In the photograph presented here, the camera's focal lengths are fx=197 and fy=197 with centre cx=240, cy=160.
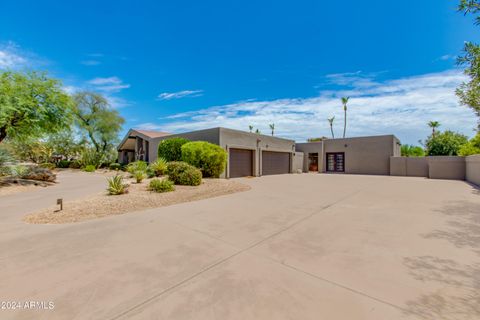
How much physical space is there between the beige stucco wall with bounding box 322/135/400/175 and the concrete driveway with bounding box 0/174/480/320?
18033 mm

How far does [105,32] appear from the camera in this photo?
11.1m

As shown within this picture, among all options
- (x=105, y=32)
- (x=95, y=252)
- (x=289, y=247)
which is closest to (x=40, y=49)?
(x=105, y=32)

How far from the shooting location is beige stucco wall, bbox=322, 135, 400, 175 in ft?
68.3

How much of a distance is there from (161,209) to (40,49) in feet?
41.3

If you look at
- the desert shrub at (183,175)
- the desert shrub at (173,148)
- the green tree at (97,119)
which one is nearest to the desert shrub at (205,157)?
the desert shrub at (183,175)

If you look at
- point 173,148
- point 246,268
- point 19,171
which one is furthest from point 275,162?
point 19,171

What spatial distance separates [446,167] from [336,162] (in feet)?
30.9

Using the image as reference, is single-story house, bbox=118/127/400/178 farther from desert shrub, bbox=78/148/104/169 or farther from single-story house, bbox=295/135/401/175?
desert shrub, bbox=78/148/104/169

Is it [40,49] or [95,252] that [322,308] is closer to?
[95,252]

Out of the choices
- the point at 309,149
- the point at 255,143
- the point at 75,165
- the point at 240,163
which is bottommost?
the point at 75,165

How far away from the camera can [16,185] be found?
1036cm

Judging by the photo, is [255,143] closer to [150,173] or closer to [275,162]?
[275,162]

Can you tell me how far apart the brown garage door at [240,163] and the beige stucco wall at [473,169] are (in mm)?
15387

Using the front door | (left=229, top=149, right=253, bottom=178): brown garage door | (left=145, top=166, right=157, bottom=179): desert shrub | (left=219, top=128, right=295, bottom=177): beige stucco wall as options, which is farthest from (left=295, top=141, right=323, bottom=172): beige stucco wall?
(left=145, top=166, right=157, bottom=179): desert shrub
